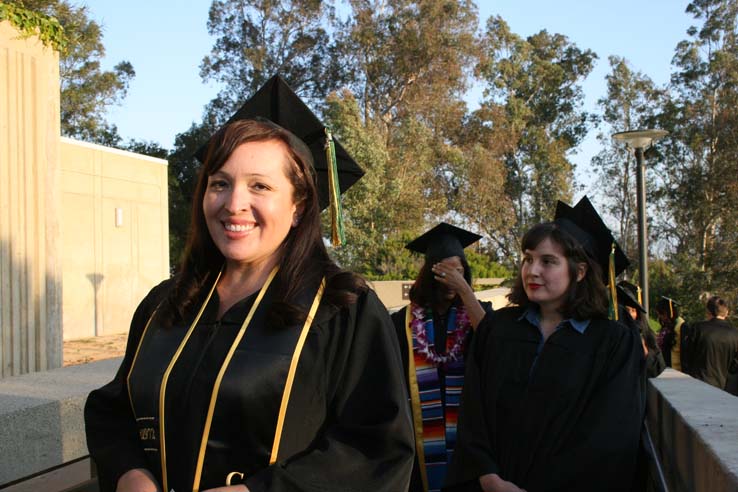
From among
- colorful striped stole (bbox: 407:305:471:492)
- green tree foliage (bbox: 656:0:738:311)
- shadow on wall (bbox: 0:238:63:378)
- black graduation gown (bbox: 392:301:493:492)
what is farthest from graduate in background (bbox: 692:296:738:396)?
green tree foliage (bbox: 656:0:738:311)

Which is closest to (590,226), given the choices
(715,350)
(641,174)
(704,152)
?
(715,350)

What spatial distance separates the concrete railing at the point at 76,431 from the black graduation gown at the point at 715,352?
495 centimetres

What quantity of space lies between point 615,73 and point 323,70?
53.2 feet

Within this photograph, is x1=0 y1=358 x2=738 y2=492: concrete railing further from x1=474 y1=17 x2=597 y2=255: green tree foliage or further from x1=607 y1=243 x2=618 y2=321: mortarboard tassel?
x1=474 y1=17 x2=597 y2=255: green tree foliage

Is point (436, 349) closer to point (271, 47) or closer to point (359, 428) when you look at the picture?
point (359, 428)

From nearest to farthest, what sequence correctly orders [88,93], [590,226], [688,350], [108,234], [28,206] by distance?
[590,226], [28,206], [688,350], [108,234], [88,93]

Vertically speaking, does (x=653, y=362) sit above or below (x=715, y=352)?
above

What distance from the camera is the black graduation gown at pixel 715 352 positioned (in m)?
8.24

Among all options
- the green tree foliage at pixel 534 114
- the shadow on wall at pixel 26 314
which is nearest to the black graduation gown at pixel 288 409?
the shadow on wall at pixel 26 314

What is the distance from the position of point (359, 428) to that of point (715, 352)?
750 cm

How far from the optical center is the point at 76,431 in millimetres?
2854

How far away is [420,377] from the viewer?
15.3ft

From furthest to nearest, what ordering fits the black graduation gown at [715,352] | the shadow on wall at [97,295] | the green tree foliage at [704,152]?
the green tree foliage at [704,152], the shadow on wall at [97,295], the black graduation gown at [715,352]

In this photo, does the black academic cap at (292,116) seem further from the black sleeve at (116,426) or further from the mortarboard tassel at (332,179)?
the black sleeve at (116,426)
